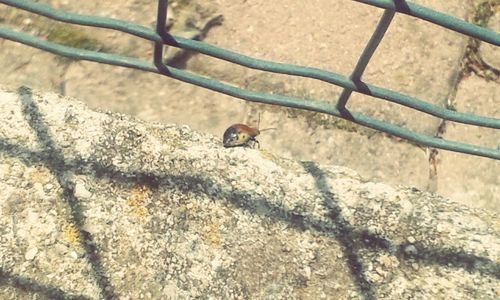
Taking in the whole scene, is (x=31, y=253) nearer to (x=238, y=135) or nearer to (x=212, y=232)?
(x=212, y=232)

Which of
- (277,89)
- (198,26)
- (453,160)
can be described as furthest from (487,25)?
(198,26)

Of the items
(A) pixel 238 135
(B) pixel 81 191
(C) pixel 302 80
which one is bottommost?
(B) pixel 81 191

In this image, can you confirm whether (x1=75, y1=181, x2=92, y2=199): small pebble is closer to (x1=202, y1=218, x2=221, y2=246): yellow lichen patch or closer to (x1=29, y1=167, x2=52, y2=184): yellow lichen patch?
(x1=29, y1=167, x2=52, y2=184): yellow lichen patch

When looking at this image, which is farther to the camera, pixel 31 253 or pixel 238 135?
pixel 238 135

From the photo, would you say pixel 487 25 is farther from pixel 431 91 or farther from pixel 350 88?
pixel 350 88

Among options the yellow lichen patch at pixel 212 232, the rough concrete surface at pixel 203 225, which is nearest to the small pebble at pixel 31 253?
the rough concrete surface at pixel 203 225

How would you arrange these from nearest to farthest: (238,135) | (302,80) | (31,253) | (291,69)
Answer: (291,69), (31,253), (238,135), (302,80)

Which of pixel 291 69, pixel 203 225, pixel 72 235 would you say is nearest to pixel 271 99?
pixel 291 69

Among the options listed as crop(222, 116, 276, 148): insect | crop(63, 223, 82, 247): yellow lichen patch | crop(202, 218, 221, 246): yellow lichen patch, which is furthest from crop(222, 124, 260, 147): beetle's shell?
crop(63, 223, 82, 247): yellow lichen patch
